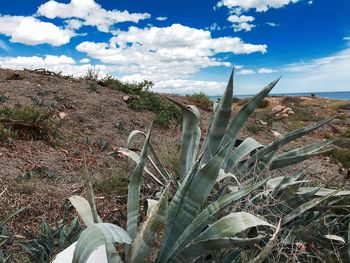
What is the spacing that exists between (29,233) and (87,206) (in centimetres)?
85

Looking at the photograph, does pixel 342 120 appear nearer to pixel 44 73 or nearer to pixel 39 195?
pixel 44 73

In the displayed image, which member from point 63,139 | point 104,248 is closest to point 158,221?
point 104,248

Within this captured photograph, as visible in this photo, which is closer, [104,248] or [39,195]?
[104,248]

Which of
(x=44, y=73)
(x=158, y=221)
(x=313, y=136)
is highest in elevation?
(x=44, y=73)

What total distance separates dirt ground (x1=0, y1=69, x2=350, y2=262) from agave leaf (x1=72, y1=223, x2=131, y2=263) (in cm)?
125

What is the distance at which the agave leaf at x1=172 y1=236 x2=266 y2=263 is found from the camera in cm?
238

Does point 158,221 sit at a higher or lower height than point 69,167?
higher

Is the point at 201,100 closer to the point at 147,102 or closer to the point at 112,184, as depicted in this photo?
the point at 147,102

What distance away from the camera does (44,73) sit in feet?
40.1

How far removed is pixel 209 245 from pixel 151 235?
0.36 m

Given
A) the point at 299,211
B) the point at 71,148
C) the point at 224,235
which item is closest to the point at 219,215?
the point at 299,211

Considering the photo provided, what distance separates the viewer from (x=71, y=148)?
264 inches

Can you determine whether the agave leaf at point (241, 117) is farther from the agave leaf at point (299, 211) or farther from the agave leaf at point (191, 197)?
the agave leaf at point (191, 197)

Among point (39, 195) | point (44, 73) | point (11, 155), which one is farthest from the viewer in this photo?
point (44, 73)
